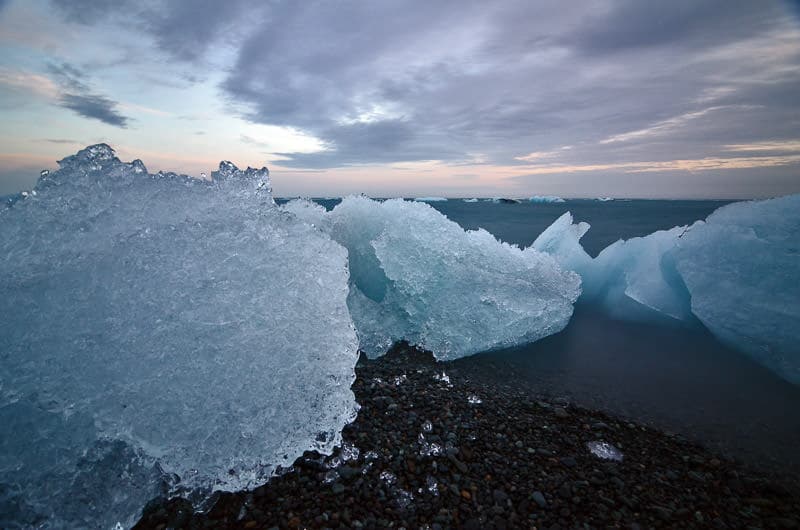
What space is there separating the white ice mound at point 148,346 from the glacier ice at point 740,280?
242 inches

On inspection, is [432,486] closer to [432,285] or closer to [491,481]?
[491,481]

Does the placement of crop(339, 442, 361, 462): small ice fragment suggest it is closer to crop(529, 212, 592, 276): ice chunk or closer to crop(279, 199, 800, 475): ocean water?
crop(279, 199, 800, 475): ocean water

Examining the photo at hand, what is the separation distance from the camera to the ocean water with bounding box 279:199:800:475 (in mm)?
4289

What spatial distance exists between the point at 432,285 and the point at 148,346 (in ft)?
13.3

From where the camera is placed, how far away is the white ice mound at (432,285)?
19.9 feet

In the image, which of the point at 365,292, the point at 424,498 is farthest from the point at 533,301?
the point at 424,498

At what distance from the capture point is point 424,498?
9.59ft

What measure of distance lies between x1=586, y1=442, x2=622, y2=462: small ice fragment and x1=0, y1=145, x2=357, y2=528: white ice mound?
2.40 metres

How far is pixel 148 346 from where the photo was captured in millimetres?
3059

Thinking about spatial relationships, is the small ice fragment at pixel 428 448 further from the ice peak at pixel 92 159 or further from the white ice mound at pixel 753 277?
the white ice mound at pixel 753 277

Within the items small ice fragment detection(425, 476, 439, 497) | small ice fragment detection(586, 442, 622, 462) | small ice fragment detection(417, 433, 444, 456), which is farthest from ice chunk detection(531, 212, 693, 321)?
small ice fragment detection(425, 476, 439, 497)

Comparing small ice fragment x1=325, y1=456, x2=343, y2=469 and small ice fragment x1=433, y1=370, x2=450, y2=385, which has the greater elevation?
small ice fragment x1=325, y1=456, x2=343, y2=469

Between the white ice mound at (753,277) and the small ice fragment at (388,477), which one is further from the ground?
the white ice mound at (753,277)

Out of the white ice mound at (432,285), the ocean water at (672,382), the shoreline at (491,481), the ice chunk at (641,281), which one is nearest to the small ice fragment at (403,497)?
the shoreline at (491,481)
